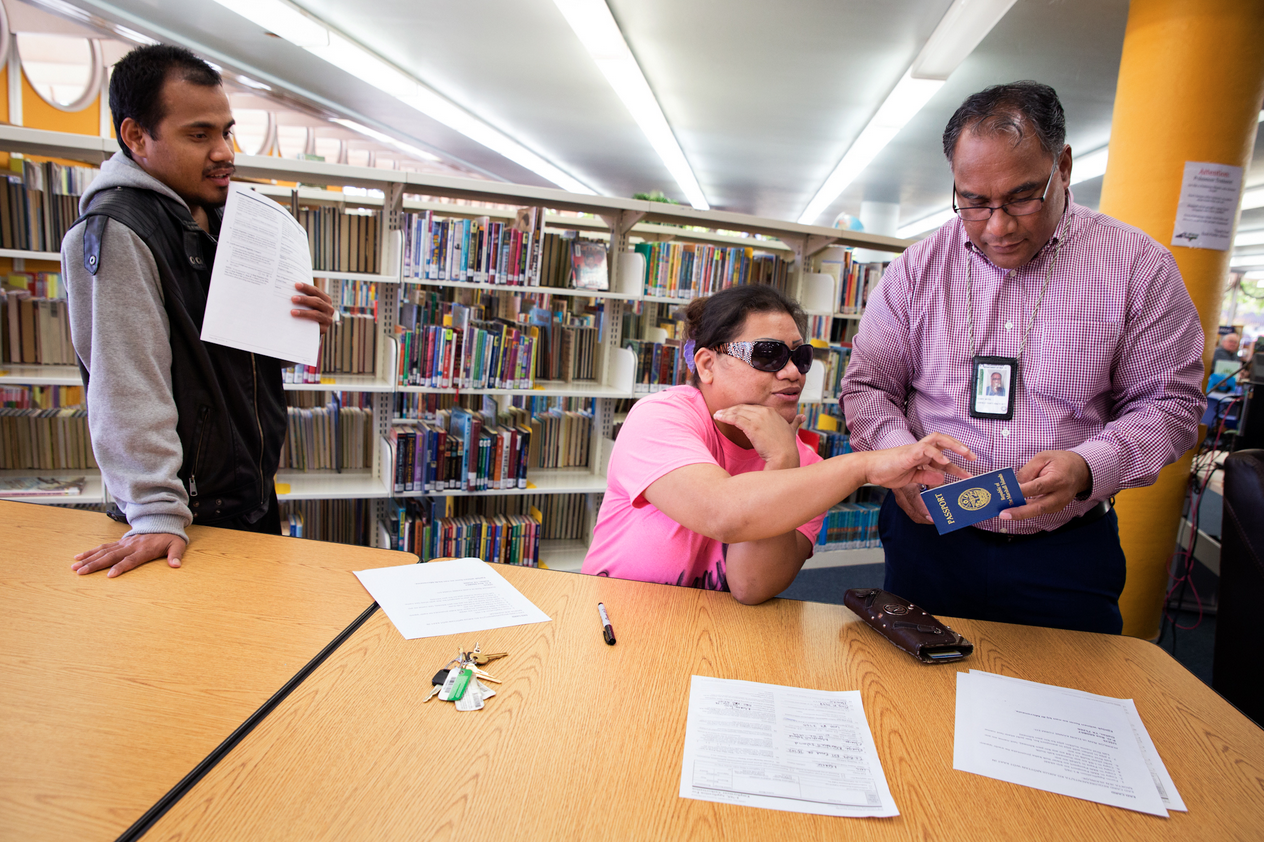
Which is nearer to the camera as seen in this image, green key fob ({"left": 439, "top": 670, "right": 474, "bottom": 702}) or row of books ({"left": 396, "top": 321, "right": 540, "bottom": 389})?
green key fob ({"left": 439, "top": 670, "right": 474, "bottom": 702})

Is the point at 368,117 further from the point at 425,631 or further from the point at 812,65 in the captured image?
the point at 425,631

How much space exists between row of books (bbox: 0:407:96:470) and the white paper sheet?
4011 mm

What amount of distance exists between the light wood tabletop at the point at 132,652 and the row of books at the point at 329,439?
2.05 meters

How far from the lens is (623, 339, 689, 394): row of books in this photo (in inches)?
163

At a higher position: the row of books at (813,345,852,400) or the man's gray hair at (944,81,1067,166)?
the man's gray hair at (944,81,1067,166)

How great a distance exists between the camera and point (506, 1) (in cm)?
504

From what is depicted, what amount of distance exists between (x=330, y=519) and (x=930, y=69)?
4992 millimetres

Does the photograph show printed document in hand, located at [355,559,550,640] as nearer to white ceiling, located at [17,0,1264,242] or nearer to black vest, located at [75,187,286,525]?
black vest, located at [75,187,286,525]

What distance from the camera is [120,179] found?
154cm

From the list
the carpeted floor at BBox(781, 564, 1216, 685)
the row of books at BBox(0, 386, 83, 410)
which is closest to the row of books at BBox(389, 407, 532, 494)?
the carpeted floor at BBox(781, 564, 1216, 685)

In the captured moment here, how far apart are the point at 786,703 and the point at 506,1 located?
545 centimetres

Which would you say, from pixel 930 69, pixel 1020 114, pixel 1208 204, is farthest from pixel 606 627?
pixel 930 69

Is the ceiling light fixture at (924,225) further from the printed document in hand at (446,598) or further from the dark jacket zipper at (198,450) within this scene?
the dark jacket zipper at (198,450)

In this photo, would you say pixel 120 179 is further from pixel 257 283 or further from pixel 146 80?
pixel 257 283
